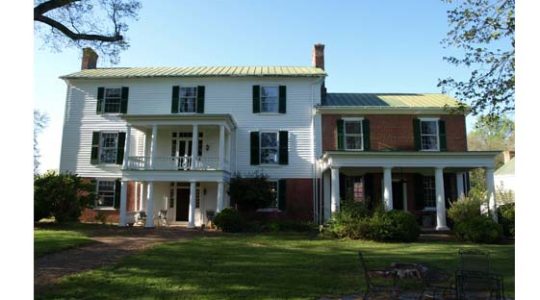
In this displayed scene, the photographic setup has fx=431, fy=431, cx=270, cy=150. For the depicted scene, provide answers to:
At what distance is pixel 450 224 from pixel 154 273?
1725cm

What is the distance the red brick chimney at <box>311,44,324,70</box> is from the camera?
25844 millimetres

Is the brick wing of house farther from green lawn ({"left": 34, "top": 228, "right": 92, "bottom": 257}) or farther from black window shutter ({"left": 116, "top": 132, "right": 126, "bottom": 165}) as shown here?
green lawn ({"left": 34, "top": 228, "right": 92, "bottom": 257})

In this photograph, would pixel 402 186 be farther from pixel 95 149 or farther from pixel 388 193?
pixel 95 149

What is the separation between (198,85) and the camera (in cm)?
2411

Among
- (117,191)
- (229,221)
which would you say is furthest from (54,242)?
(117,191)

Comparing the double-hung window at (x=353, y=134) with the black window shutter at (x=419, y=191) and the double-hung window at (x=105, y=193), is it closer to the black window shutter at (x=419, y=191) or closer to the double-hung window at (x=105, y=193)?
the black window shutter at (x=419, y=191)

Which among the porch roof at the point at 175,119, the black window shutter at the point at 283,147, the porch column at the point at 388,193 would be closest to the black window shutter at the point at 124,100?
the porch roof at the point at 175,119

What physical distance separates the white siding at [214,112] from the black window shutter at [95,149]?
267 mm

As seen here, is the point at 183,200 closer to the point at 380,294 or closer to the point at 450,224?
the point at 450,224

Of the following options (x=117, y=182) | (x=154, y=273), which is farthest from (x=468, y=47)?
(x=117, y=182)

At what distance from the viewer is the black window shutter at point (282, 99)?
23.7 meters

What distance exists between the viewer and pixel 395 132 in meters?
23.0

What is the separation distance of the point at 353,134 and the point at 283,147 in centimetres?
379

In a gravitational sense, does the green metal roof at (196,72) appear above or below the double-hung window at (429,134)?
above
